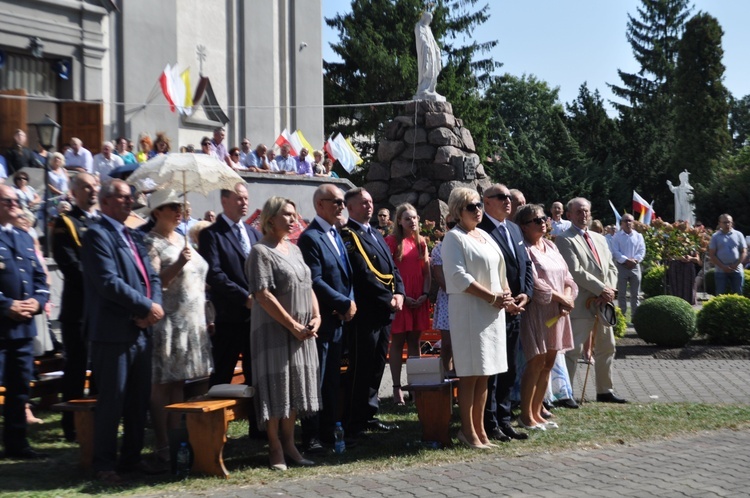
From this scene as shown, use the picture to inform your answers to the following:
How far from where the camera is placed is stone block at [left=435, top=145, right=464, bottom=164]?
83.5 ft

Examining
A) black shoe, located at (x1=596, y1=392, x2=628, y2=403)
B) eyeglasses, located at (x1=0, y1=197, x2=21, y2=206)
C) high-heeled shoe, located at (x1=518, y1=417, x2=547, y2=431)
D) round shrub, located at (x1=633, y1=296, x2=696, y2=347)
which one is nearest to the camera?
eyeglasses, located at (x1=0, y1=197, x2=21, y2=206)

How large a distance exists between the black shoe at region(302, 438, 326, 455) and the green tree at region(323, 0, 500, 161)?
39.2 m

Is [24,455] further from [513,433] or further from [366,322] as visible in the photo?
[513,433]

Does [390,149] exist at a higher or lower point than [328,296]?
higher

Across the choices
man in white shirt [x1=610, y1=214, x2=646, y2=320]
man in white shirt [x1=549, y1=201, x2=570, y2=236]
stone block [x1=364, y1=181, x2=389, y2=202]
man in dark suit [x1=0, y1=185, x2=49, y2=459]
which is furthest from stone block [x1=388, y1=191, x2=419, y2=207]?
man in dark suit [x1=0, y1=185, x2=49, y2=459]

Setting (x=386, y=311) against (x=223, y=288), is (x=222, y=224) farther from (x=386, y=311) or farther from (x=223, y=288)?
(x=386, y=311)

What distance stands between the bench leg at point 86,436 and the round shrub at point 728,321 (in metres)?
11.1

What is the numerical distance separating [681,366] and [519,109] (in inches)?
2667

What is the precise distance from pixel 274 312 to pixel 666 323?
30.2ft

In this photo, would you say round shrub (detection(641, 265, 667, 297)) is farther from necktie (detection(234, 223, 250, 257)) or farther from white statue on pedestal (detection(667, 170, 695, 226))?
white statue on pedestal (detection(667, 170, 695, 226))

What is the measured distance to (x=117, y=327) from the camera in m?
7.34

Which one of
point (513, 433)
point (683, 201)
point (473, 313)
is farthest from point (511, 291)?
point (683, 201)

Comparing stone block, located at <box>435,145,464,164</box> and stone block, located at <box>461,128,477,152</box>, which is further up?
stone block, located at <box>461,128,477,152</box>

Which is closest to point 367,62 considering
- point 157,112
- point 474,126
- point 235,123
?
point 474,126
